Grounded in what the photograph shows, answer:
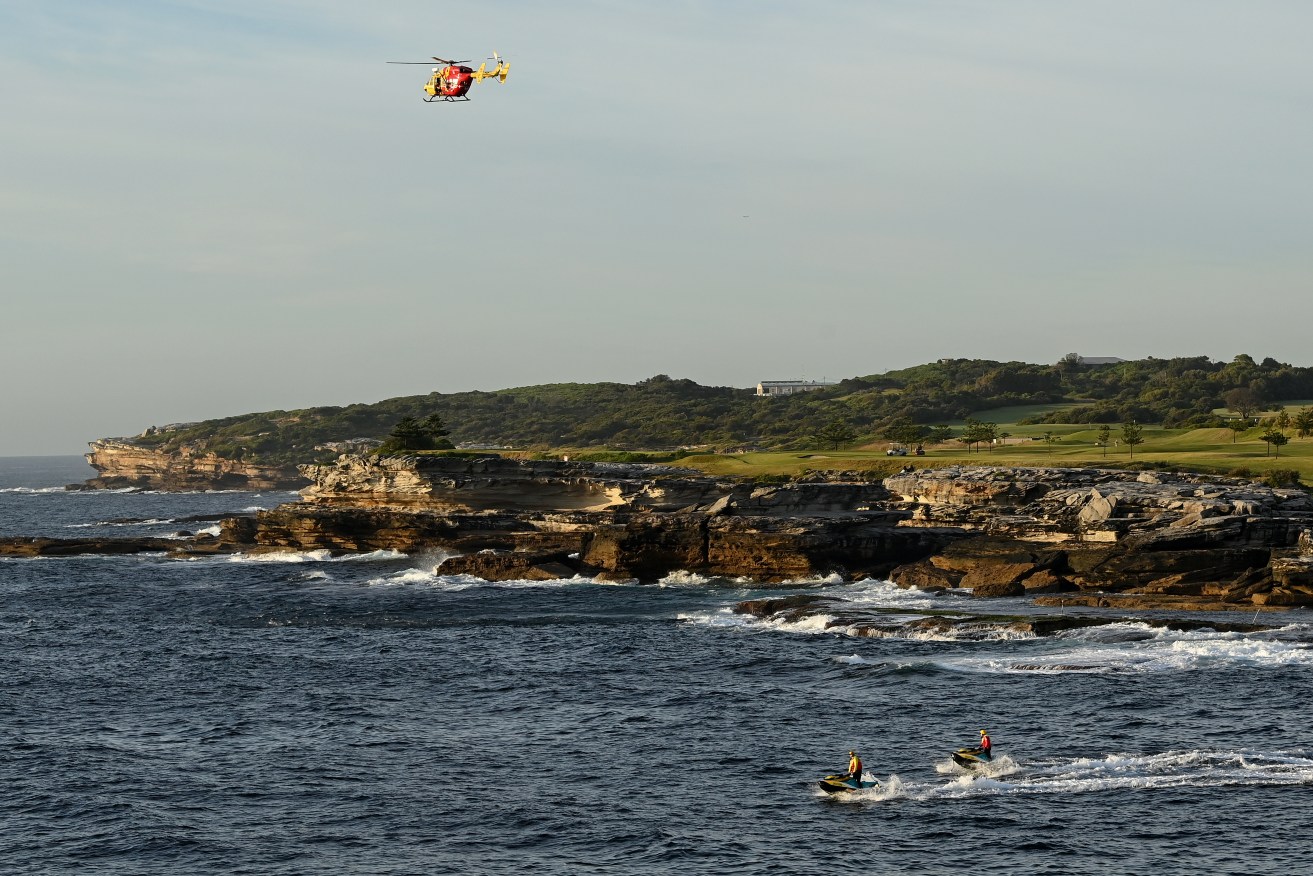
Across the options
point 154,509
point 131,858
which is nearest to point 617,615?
point 131,858

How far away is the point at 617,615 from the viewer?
6122cm

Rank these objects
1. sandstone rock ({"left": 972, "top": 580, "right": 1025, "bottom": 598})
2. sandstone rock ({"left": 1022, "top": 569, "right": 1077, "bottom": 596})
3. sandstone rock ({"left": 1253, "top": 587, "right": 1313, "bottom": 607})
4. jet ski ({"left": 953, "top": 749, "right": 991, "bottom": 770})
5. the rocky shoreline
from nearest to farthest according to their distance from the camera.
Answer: jet ski ({"left": 953, "top": 749, "right": 991, "bottom": 770}) < sandstone rock ({"left": 1253, "top": 587, "right": 1313, "bottom": 607}) < the rocky shoreline < sandstone rock ({"left": 972, "top": 580, "right": 1025, "bottom": 598}) < sandstone rock ({"left": 1022, "top": 569, "right": 1077, "bottom": 596})

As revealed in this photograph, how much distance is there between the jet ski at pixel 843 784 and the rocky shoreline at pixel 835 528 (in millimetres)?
28061

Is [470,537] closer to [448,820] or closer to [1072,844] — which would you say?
[448,820]

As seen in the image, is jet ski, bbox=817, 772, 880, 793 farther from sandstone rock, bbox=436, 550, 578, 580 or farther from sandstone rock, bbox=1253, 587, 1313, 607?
sandstone rock, bbox=436, 550, 578, 580

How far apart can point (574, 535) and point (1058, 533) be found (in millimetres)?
28262

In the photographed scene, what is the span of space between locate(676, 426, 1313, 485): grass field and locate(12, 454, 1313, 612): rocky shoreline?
27.1 feet

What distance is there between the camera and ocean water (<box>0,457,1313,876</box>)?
29875 millimetres

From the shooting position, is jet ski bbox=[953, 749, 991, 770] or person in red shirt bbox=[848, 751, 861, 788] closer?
person in red shirt bbox=[848, 751, 861, 788]

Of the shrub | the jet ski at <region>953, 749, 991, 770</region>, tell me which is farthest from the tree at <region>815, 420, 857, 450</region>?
the jet ski at <region>953, 749, 991, 770</region>

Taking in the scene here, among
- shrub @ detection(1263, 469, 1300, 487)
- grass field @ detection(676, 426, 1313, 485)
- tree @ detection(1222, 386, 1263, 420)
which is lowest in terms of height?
shrub @ detection(1263, 469, 1300, 487)

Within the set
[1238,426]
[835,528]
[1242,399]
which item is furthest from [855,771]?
[1242,399]

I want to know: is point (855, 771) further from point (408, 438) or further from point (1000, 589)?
point (408, 438)

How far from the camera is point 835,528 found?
72188 millimetres
